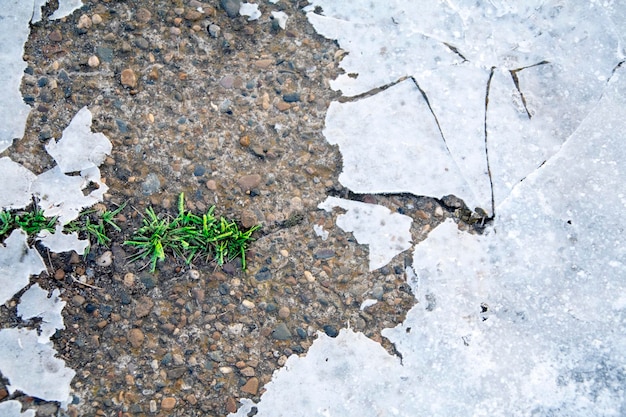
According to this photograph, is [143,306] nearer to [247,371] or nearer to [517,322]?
[247,371]

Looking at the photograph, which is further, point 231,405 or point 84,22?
point 84,22

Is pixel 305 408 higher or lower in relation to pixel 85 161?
lower

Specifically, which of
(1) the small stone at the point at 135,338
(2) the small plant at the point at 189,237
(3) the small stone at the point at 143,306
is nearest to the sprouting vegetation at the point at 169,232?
(2) the small plant at the point at 189,237

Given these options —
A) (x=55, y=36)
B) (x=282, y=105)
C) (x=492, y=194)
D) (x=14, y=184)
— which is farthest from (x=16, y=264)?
(x=492, y=194)

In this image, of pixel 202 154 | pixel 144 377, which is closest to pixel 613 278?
pixel 202 154

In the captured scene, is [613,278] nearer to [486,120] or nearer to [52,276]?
[486,120]

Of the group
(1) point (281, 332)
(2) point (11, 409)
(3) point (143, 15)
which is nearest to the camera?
(2) point (11, 409)

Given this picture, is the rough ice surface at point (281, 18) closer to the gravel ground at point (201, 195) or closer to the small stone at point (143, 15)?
the gravel ground at point (201, 195)
